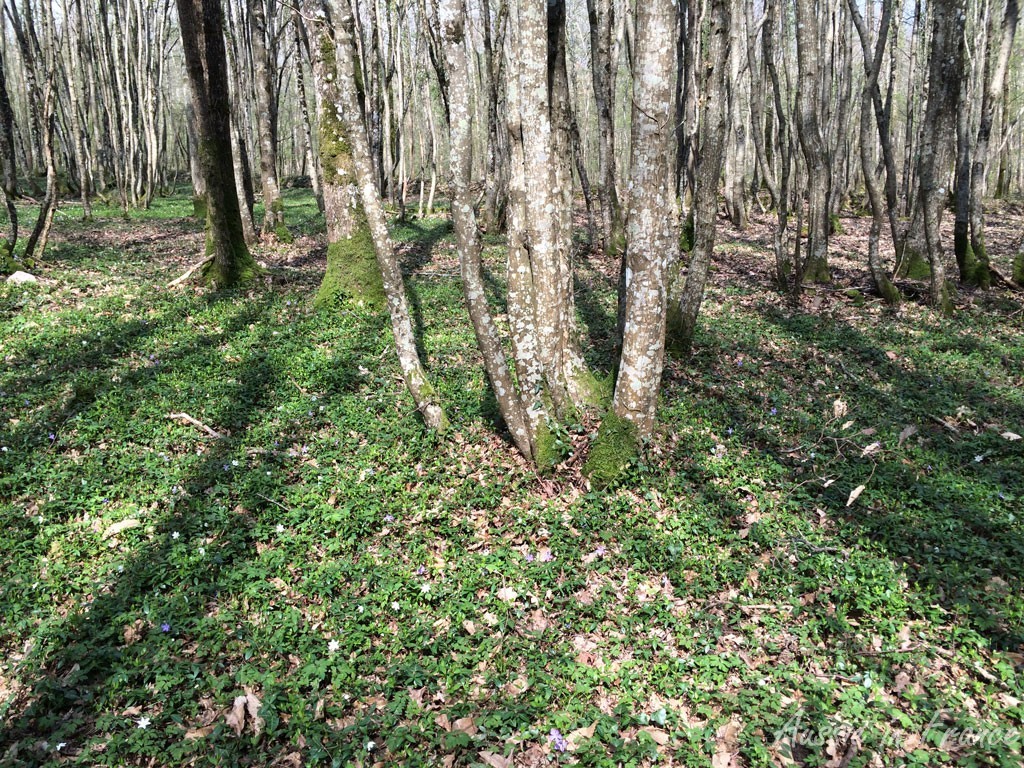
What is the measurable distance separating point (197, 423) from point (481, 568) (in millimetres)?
3578

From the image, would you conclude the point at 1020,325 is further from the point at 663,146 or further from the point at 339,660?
the point at 339,660

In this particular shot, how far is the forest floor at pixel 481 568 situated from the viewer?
3441 millimetres

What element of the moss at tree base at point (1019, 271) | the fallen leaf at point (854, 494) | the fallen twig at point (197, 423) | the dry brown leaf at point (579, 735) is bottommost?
the dry brown leaf at point (579, 735)

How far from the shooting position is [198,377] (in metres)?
7.14

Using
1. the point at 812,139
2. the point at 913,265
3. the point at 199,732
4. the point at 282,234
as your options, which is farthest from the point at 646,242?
the point at 282,234

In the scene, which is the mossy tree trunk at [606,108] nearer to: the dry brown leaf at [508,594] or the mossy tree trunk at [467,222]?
the mossy tree trunk at [467,222]

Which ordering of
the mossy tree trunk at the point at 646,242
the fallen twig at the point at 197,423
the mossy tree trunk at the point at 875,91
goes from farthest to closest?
1. the mossy tree trunk at the point at 875,91
2. the fallen twig at the point at 197,423
3. the mossy tree trunk at the point at 646,242

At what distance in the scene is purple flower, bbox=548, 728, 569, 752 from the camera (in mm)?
3340

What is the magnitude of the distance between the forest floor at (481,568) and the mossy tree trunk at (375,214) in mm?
406

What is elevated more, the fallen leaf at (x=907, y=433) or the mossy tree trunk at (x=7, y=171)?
the mossy tree trunk at (x=7, y=171)

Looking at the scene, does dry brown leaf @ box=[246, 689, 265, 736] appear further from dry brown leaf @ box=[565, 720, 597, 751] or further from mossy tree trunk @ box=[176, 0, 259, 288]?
mossy tree trunk @ box=[176, 0, 259, 288]

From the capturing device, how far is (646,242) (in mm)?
5098

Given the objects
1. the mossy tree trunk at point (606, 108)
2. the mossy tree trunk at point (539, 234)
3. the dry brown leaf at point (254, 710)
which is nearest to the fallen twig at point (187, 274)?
the mossy tree trunk at point (539, 234)

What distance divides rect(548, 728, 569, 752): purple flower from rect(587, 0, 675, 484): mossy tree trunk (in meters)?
2.41
